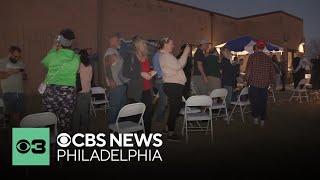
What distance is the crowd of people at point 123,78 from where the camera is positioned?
206 inches

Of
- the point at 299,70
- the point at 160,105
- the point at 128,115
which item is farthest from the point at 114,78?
the point at 299,70

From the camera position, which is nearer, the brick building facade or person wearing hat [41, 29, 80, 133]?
person wearing hat [41, 29, 80, 133]

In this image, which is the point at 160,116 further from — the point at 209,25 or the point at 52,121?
the point at 209,25

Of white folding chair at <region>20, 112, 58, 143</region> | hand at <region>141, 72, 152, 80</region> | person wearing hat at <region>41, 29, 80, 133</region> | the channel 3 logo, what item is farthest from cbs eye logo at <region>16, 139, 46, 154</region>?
hand at <region>141, 72, 152, 80</region>

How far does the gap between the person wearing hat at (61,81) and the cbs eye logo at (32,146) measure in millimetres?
665

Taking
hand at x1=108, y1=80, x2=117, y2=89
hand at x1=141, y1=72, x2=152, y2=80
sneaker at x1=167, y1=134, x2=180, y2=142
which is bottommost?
sneaker at x1=167, y1=134, x2=180, y2=142

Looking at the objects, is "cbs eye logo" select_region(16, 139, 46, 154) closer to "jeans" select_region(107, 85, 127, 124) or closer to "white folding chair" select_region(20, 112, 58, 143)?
"white folding chair" select_region(20, 112, 58, 143)

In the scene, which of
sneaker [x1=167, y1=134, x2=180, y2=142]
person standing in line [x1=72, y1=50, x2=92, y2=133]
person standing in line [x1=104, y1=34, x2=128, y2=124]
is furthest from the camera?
sneaker [x1=167, y1=134, x2=180, y2=142]

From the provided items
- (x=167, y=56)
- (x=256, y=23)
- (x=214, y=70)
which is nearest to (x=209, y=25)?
(x=256, y=23)

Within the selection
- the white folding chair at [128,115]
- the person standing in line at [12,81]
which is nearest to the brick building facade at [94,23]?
the person standing in line at [12,81]

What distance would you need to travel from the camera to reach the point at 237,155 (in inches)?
227

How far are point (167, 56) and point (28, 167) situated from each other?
2.76 m

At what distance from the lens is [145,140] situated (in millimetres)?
6398

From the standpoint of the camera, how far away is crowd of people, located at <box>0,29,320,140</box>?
17.1 ft
